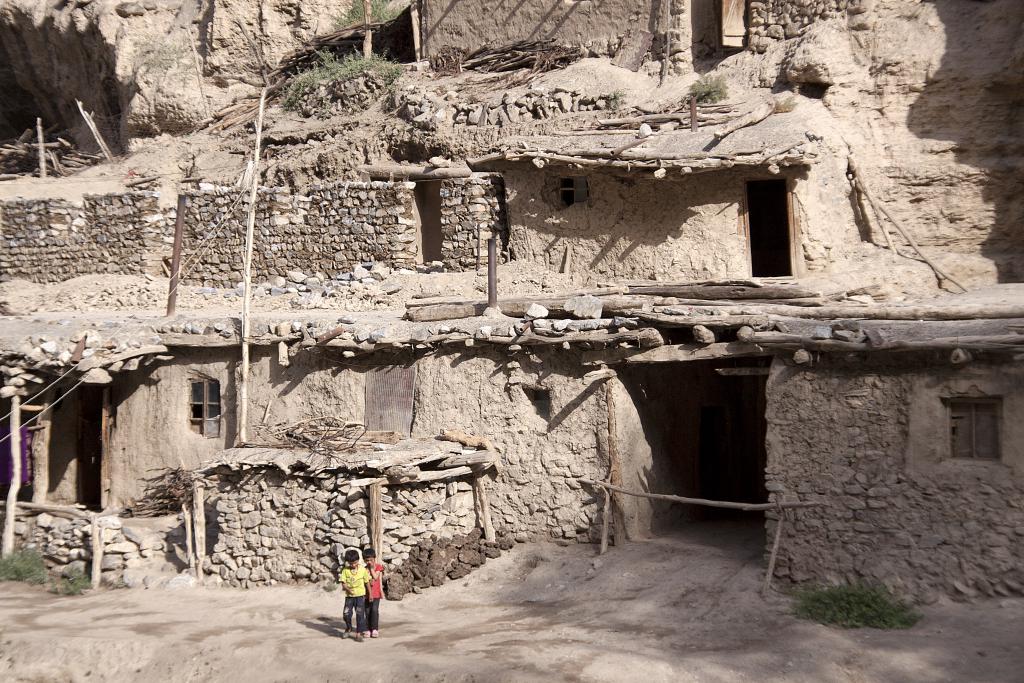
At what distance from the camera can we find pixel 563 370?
13234mm

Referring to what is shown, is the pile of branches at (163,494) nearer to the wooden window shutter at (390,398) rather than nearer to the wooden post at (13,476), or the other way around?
the wooden post at (13,476)

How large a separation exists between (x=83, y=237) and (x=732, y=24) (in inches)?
504

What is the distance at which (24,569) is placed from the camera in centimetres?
1411

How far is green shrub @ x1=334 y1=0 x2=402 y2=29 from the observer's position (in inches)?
1049

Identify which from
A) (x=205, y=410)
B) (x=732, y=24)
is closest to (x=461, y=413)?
(x=205, y=410)

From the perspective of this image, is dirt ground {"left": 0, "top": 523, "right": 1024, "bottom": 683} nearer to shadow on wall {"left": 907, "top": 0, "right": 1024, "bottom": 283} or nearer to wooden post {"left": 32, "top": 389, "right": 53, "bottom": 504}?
wooden post {"left": 32, "top": 389, "right": 53, "bottom": 504}

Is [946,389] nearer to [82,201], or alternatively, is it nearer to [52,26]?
[82,201]

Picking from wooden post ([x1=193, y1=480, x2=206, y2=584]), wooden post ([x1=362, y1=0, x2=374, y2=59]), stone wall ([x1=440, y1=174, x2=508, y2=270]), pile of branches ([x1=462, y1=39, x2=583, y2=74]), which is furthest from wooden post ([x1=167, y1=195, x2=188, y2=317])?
wooden post ([x1=362, y1=0, x2=374, y2=59])

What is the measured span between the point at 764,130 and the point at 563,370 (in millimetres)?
5889

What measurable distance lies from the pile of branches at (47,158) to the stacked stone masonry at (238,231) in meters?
5.71

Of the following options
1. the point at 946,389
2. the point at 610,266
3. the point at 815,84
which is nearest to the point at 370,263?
the point at 610,266

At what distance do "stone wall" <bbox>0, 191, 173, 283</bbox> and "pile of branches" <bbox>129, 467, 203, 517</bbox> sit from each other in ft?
22.5

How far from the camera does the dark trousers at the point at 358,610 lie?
11094 millimetres

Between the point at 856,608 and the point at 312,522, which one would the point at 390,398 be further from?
the point at 856,608
